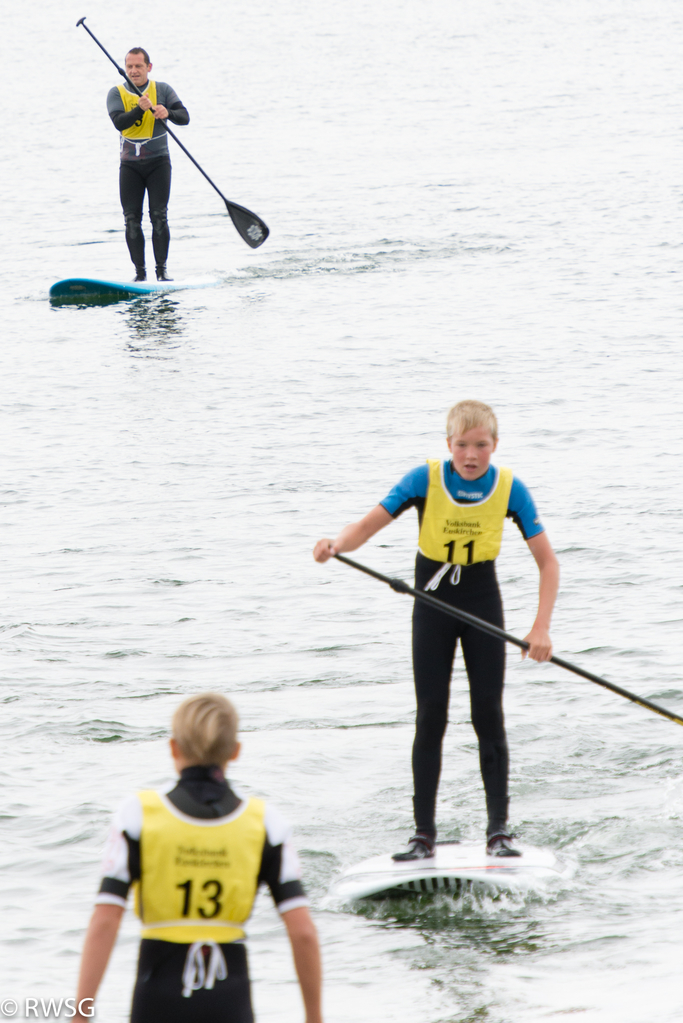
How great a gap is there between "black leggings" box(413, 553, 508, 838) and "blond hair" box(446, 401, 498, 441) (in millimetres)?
561

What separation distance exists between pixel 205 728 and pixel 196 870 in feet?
1.06

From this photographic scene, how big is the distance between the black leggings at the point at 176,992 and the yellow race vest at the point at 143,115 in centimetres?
1293

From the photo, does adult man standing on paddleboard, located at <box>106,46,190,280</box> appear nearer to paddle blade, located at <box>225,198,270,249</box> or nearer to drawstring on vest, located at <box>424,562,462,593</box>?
paddle blade, located at <box>225,198,270,249</box>

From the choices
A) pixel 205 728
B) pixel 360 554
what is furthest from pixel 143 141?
pixel 205 728

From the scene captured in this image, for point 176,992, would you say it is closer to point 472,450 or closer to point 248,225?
point 472,450

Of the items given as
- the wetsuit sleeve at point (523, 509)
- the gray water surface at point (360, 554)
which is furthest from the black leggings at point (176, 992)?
the wetsuit sleeve at point (523, 509)

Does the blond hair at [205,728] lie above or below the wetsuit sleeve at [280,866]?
above

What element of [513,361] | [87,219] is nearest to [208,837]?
[513,361]

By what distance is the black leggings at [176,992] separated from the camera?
320 centimetres

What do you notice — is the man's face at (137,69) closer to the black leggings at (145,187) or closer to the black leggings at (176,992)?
the black leggings at (145,187)

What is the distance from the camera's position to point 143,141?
15.5 m

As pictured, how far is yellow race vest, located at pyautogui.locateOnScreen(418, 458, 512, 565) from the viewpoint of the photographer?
529 cm

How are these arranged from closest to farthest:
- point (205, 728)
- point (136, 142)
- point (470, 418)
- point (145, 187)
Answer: point (205, 728), point (470, 418), point (136, 142), point (145, 187)

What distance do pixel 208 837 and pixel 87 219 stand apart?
21548 mm
